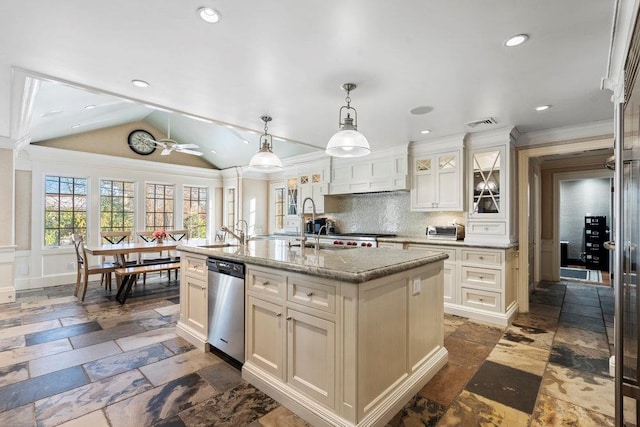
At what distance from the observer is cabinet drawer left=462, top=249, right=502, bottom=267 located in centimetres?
367

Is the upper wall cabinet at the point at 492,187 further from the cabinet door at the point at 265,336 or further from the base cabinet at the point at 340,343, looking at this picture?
the cabinet door at the point at 265,336

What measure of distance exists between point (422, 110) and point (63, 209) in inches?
248

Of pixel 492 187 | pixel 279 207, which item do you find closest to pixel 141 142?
pixel 279 207

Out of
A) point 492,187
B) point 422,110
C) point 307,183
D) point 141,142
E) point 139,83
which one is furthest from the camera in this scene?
point 141,142

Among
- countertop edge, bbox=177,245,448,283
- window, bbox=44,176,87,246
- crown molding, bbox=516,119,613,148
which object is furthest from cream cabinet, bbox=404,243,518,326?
window, bbox=44,176,87,246

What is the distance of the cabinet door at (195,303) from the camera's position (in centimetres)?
287

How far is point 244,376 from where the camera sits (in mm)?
2334

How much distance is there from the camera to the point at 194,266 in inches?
119

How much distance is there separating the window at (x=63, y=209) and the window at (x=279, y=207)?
382 centimetres

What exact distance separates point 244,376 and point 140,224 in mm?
5354

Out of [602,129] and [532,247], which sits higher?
[602,129]

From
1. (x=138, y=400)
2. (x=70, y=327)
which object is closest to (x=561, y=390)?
(x=138, y=400)

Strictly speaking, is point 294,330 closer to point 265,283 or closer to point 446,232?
point 265,283

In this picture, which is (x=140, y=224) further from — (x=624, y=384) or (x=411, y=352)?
(x=624, y=384)
